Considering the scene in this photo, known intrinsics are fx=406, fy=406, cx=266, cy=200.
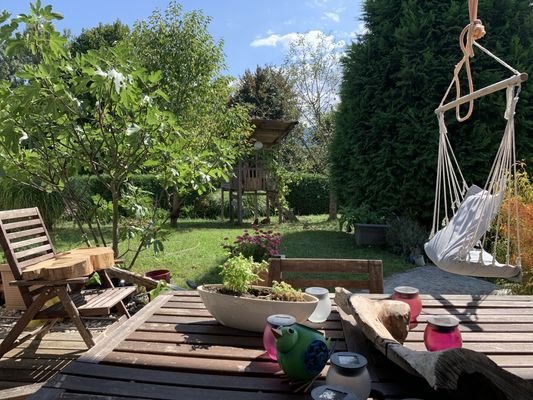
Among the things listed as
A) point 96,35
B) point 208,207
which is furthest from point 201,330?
point 96,35

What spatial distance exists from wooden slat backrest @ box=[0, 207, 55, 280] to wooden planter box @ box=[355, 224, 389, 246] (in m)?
4.42

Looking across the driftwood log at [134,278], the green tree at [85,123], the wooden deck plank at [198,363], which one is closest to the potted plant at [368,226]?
the green tree at [85,123]

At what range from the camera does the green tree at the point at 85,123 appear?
276 cm

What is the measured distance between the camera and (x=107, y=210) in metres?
3.72

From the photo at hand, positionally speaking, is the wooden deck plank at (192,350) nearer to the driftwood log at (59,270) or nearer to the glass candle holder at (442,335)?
the glass candle holder at (442,335)

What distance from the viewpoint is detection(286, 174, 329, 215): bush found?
12367 mm

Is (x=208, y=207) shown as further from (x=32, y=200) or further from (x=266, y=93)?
(x=266, y=93)

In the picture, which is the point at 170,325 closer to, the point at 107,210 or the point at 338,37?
the point at 107,210

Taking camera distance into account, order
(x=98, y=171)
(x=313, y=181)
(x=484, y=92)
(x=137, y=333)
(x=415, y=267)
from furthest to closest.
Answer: (x=313, y=181) → (x=415, y=267) → (x=98, y=171) → (x=484, y=92) → (x=137, y=333)

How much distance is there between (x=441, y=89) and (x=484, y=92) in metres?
4.02

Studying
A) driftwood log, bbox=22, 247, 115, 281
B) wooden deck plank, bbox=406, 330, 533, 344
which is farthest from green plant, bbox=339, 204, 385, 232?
wooden deck plank, bbox=406, 330, 533, 344

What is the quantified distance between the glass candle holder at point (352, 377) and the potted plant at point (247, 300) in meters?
0.40

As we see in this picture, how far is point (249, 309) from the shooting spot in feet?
4.39

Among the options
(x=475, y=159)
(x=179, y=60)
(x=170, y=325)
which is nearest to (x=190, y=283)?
(x=170, y=325)
